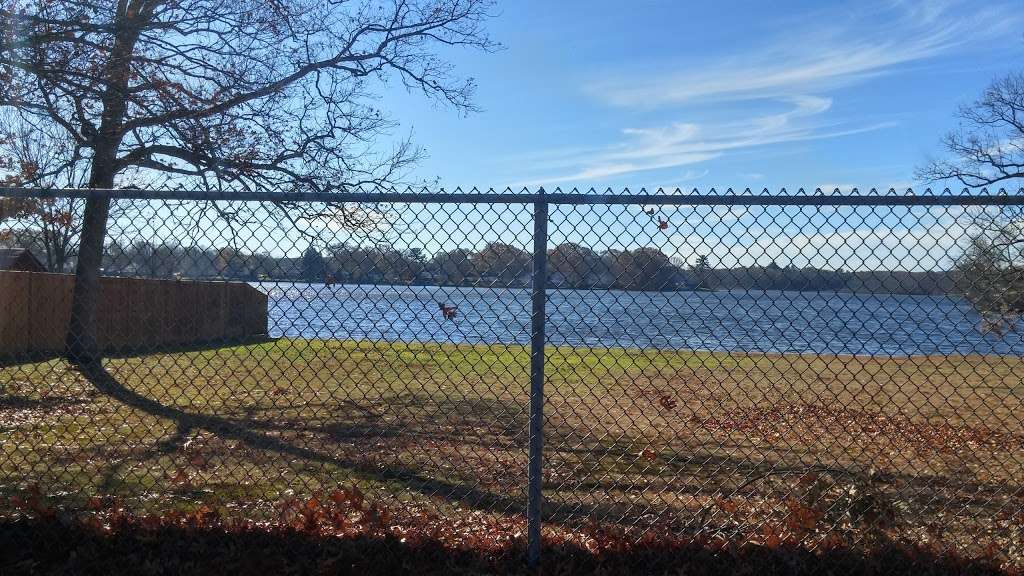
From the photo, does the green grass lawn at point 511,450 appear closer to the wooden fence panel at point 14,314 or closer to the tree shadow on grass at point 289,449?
the tree shadow on grass at point 289,449

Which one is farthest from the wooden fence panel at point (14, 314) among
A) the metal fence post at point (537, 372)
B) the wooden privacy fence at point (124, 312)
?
the metal fence post at point (537, 372)

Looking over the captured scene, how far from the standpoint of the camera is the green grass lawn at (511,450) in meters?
4.55

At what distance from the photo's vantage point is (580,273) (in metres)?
3.65

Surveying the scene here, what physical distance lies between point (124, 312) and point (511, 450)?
471 inches

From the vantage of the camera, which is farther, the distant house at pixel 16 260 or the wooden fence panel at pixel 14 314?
the distant house at pixel 16 260

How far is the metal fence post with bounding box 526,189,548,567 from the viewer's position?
3328mm

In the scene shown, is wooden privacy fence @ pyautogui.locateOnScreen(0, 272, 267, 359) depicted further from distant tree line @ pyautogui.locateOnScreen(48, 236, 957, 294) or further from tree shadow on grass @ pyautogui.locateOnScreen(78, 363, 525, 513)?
distant tree line @ pyautogui.locateOnScreen(48, 236, 957, 294)

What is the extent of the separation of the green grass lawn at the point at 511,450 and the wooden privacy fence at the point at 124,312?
4260mm

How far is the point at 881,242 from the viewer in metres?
3.42

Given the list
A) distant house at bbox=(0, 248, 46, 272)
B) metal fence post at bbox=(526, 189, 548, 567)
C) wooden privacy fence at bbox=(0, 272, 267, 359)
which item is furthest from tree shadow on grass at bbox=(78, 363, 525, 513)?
distant house at bbox=(0, 248, 46, 272)

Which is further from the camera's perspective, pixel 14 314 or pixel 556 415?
pixel 14 314

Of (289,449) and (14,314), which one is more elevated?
(14,314)

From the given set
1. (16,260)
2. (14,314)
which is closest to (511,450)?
(14,314)

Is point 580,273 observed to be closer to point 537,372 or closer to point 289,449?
point 537,372
